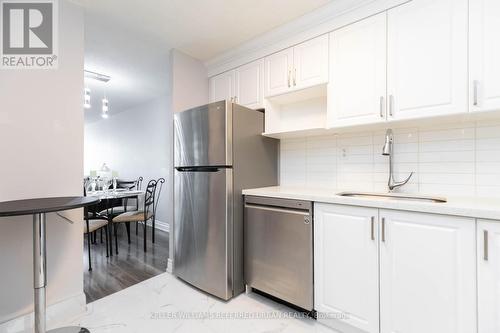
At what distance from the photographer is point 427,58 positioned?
58.4 inches

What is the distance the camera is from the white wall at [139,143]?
14.5 feet

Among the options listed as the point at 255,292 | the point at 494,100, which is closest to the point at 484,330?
the point at 494,100

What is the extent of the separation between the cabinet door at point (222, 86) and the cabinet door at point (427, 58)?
62.2 inches

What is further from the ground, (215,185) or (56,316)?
(215,185)

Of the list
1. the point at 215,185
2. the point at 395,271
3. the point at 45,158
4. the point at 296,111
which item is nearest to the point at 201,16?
the point at 296,111

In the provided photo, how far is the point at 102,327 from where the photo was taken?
1.63 metres

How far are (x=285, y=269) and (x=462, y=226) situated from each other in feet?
3.76

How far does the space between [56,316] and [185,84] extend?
7.92 feet

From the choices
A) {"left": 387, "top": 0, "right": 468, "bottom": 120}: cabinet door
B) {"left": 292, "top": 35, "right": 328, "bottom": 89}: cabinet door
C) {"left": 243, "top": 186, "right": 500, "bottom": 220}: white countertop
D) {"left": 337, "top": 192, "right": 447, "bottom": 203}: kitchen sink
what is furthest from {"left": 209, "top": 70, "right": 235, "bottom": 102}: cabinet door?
{"left": 337, "top": 192, "right": 447, "bottom": 203}: kitchen sink

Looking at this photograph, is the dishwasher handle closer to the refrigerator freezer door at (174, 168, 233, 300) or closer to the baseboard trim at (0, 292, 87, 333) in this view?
the refrigerator freezer door at (174, 168, 233, 300)

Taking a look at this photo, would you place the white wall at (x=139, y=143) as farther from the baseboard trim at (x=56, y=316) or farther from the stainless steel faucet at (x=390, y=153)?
the stainless steel faucet at (x=390, y=153)

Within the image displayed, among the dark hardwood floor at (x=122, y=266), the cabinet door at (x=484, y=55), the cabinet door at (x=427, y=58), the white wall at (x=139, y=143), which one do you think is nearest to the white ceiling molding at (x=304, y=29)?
the cabinet door at (x=427, y=58)

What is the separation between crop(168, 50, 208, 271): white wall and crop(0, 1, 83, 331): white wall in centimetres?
86

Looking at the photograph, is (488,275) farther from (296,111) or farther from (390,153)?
(296,111)
